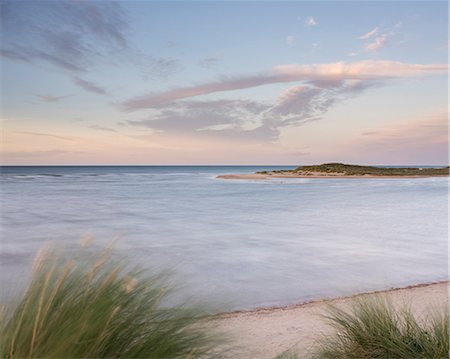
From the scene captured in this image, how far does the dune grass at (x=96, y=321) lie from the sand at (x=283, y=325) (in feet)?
2.63

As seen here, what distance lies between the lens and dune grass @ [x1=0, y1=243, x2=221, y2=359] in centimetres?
218

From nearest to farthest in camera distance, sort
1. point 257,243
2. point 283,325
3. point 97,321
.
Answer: point 97,321 → point 283,325 → point 257,243

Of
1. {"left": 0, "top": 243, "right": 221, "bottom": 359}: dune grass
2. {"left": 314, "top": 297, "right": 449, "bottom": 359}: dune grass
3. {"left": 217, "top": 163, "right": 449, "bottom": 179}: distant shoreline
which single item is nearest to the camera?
{"left": 0, "top": 243, "right": 221, "bottom": 359}: dune grass

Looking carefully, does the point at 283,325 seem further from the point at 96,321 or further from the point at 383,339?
the point at 96,321

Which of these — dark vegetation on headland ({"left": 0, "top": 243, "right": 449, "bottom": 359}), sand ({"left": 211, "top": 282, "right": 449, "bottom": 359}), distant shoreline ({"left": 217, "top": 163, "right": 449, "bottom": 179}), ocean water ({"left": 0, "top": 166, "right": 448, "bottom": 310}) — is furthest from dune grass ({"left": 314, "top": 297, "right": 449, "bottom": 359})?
distant shoreline ({"left": 217, "top": 163, "right": 449, "bottom": 179})

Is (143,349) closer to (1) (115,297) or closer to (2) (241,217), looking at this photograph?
(1) (115,297)

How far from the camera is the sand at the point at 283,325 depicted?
12.5 feet

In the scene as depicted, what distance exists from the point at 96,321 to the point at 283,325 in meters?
2.60

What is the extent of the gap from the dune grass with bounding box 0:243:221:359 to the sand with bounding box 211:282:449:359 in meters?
0.80

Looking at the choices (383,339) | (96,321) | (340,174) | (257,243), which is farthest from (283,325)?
(340,174)

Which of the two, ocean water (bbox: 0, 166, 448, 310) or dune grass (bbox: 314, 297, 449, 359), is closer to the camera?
dune grass (bbox: 314, 297, 449, 359)

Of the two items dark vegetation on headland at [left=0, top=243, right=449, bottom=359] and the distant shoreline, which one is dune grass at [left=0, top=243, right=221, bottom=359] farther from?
the distant shoreline

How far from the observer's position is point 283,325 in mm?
4418

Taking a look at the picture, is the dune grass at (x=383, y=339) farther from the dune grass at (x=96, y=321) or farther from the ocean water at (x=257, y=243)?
the dune grass at (x=96, y=321)
